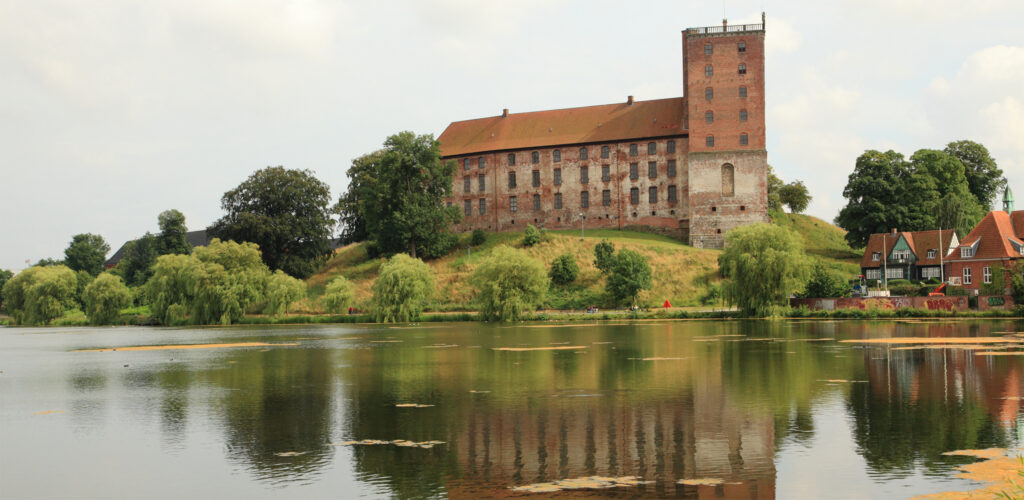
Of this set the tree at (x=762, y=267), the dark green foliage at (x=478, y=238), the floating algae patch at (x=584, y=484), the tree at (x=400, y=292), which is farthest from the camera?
the dark green foliage at (x=478, y=238)

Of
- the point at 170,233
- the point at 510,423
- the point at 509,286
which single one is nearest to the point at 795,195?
the point at 509,286

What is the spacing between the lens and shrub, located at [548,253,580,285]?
228 ft

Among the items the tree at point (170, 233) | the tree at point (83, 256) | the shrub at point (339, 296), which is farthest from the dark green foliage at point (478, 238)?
the tree at point (83, 256)

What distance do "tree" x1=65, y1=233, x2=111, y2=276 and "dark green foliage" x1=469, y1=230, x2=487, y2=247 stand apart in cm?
6031

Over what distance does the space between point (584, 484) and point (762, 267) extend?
4382cm

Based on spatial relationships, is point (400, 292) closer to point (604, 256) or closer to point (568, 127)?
point (604, 256)

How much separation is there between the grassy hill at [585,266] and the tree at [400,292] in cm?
544

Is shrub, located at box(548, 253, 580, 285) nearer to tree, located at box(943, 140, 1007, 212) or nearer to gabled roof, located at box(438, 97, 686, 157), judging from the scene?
gabled roof, located at box(438, 97, 686, 157)

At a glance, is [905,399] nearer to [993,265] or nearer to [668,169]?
[993,265]

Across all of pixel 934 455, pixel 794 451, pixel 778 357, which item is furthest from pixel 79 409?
pixel 778 357

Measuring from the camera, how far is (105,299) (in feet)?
237

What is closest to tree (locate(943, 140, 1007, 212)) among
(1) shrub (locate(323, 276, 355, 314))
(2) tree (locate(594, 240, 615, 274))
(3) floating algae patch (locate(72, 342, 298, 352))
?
(2) tree (locate(594, 240, 615, 274))

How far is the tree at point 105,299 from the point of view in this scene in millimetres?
72250

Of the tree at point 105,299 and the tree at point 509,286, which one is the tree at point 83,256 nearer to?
the tree at point 105,299
